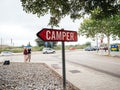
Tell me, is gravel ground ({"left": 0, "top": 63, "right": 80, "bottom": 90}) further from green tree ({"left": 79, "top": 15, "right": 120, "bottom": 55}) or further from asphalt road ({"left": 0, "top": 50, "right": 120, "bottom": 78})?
green tree ({"left": 79, "top": 15, "right": 120, "bottom": 55})

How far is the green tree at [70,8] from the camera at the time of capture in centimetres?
1059

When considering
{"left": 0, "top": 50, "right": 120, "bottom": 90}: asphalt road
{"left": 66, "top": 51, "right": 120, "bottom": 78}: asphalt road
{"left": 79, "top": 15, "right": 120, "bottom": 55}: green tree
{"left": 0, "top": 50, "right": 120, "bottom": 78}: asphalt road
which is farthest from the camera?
{"left": 79, "top": 15, "right": 120, "bottom": 55}: green tree

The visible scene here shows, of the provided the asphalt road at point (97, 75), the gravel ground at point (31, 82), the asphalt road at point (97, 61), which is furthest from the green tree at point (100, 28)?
the gravel ground at point (31, 82)

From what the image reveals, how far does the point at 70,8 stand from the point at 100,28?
28.8 meters

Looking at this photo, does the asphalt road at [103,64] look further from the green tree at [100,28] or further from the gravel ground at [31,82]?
the green tree at [100,28]

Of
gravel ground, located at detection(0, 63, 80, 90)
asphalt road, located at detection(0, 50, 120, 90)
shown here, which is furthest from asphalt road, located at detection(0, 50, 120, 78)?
gravel ground, located at detection(0, 63, 80, 90)

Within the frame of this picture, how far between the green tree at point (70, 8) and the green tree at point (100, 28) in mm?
23624

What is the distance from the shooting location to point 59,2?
34.9 ft

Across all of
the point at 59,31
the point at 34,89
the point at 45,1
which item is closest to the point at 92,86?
the point at 34,89

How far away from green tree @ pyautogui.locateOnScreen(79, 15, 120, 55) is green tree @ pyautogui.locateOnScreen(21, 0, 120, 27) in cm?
2362

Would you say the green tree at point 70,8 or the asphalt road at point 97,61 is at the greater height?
the green tree at point 70,8

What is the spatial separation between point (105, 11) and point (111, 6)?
359 mm

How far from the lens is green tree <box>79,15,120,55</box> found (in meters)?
36.4

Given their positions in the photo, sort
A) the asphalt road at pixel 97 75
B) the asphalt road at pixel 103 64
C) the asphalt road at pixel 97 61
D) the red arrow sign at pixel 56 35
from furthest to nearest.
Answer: the asphalt road at pixel 97 61, the asphalt road at pixel 103 64, the asphalt road at pixel 97 75, the red arrow sign at pixel 56 35
